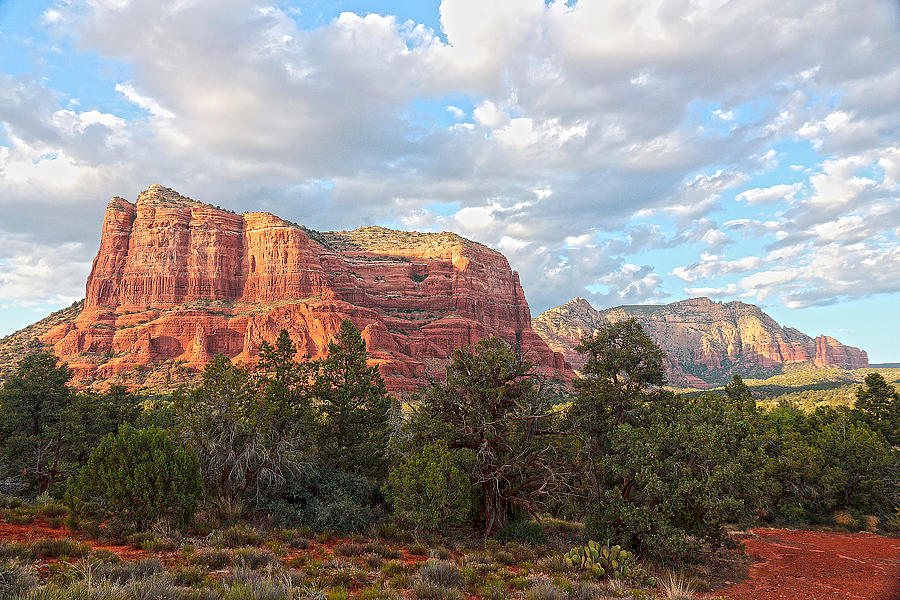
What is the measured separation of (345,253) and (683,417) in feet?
522

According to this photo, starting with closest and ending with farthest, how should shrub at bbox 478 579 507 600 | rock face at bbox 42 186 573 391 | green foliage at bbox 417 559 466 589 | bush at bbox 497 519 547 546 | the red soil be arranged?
shrub at bbox 478 579 507 600 < green foliage at bbox 417 559 466 589 < the red soil < bush at bbox 497 519 547 546 < rock face at bbox 42 186 573 391

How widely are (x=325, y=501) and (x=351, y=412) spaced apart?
5.06 m

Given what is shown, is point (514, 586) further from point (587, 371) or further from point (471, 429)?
point (587, 371)

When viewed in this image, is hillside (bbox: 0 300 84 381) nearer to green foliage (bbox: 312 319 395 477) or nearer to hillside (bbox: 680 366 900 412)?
green foliage (bbox: 312 319 395 477)

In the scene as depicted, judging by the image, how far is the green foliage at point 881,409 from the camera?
118 ft

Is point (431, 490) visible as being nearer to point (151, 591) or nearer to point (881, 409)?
point (151, 591)

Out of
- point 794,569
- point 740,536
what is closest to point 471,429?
point 794,569

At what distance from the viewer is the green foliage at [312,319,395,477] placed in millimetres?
21469

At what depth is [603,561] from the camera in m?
13.7

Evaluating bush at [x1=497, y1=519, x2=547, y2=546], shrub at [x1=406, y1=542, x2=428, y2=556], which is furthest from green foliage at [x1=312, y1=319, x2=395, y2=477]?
bush at [x1=497, y1=519, x2=547, y2=546]

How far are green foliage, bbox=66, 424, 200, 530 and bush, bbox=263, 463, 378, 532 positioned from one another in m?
3.85

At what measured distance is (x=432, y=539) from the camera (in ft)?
54.3

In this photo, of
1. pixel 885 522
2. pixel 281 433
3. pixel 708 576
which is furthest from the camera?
pixel 885 522

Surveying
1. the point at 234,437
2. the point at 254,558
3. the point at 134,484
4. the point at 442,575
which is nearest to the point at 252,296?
the point at 234,437
